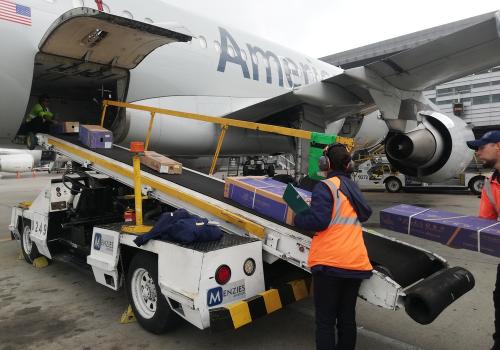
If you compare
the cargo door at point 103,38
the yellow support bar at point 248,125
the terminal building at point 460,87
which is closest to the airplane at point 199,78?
the cargo door at point 103,38

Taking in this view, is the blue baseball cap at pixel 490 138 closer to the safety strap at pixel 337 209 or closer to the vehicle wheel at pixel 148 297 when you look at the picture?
the safety strap at pixel 337 209

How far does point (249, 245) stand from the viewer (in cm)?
331

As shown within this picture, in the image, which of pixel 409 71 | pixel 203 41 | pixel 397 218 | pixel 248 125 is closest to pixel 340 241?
pixel 397 218

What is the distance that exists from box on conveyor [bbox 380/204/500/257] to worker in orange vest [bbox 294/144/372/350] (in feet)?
1.98

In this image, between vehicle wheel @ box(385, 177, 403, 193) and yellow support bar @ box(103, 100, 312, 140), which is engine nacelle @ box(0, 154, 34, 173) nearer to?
vehicle wheel @ box(385, 177, 403, 193)

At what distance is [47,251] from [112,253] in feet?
5.99

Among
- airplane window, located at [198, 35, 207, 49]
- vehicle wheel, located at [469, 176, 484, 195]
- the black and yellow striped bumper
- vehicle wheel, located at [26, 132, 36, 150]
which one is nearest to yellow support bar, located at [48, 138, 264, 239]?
the black and yellow striped bumper

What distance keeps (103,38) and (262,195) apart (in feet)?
11.0

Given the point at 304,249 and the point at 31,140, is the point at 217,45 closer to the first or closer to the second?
the point at 31,140

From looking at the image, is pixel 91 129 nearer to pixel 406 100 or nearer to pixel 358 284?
pixel 358 284

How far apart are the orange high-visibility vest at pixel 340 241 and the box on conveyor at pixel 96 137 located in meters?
4.07

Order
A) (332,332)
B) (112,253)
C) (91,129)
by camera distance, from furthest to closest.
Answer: (91,129) → (112,253) → (332,332)

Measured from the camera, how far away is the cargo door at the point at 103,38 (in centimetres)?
475

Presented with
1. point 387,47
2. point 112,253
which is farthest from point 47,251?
point 387,47
